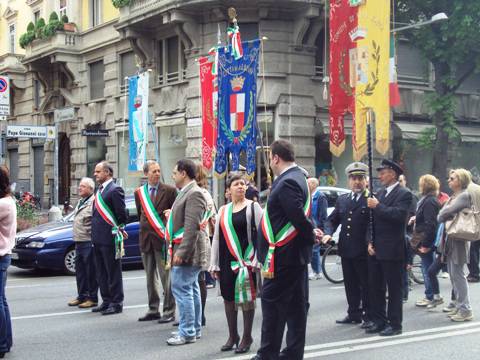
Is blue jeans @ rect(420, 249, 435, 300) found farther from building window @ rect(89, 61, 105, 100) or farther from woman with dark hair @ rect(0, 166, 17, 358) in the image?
building window @ rect(89, 61, 105, 100)

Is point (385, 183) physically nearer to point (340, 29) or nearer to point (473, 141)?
point (340, 29)

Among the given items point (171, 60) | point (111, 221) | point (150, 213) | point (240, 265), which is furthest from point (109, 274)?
point (171, 60)

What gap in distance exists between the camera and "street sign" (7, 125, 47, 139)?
58.5 ft

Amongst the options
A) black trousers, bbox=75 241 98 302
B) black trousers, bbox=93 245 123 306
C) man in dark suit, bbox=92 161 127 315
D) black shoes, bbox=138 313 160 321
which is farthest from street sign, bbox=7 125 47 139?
black shoes, bbox=138 313 160 321

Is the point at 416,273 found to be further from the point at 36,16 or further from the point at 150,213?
the point at 36,16

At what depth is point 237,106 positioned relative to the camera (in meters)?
14.9

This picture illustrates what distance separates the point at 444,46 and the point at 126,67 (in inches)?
471

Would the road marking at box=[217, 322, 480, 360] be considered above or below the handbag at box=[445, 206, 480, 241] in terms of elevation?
below

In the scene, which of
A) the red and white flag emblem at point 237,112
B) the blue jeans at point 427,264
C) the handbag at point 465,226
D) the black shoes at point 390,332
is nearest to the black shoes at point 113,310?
the black shoes at point 390,332

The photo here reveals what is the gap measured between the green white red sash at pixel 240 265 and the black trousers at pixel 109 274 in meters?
2.57

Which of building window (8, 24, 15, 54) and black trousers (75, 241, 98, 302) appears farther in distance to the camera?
building window (8, 24, 15, 54)

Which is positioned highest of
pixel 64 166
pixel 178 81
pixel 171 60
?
pixel 171 60

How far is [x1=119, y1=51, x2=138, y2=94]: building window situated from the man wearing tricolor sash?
1851cm

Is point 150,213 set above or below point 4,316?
above
